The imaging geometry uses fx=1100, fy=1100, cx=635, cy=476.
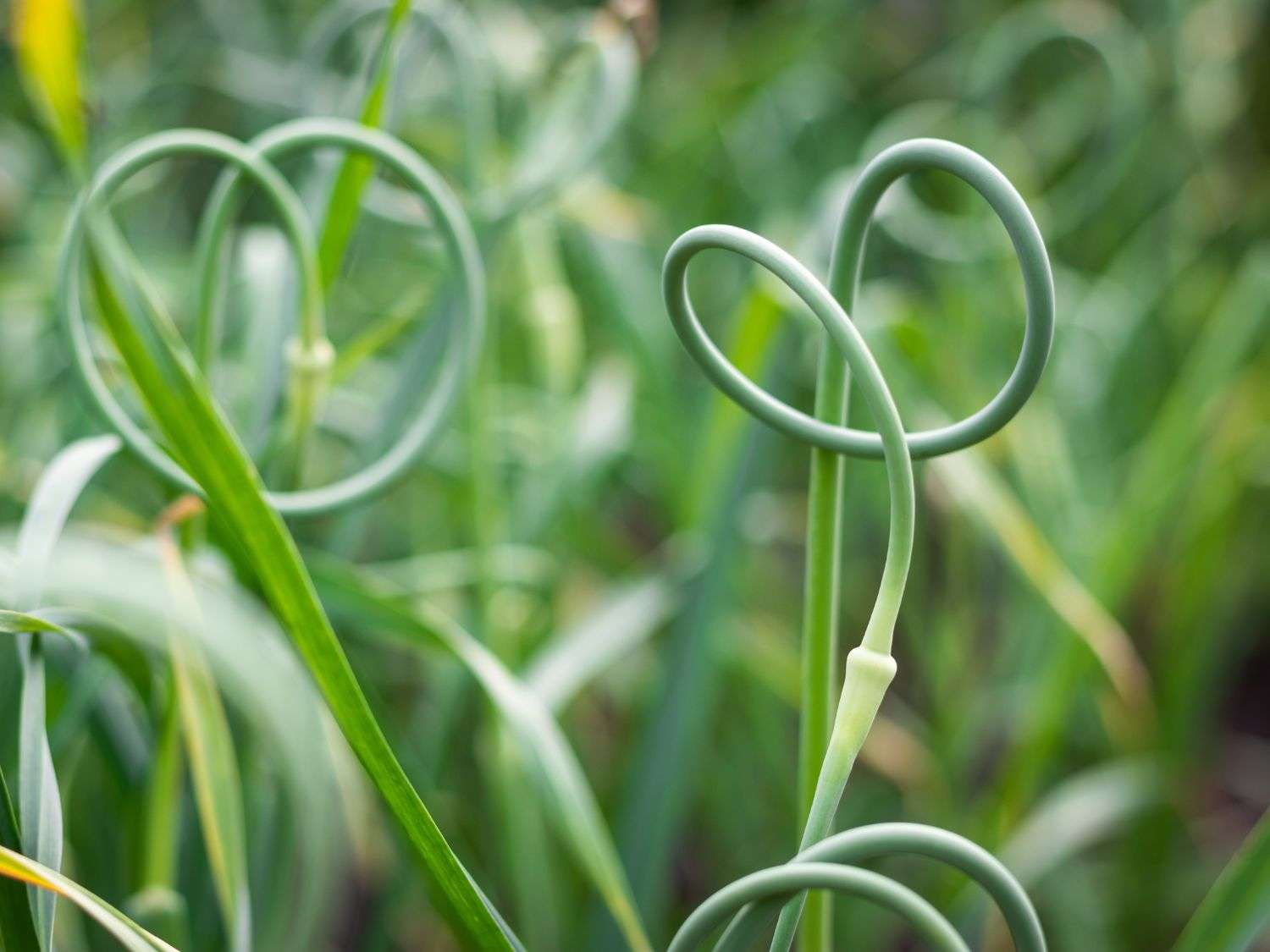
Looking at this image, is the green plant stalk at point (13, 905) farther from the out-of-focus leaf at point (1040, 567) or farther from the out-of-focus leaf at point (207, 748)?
the out-of-focus leaf at point (1040, 567)

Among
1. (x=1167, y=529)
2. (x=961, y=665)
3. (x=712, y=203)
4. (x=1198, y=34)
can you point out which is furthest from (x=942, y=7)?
(x=961, y=665)

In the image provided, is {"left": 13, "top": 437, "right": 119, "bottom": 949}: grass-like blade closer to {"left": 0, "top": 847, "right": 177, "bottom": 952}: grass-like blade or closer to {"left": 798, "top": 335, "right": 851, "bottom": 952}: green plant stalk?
{"left": 0, "top": 847, "right": 177, "bottom": 952}: grass-like blade

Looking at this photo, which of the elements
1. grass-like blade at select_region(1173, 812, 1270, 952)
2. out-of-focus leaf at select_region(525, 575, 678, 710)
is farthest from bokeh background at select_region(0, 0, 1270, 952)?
grass-like blade at select_region(1173, 812, 1270, 952)

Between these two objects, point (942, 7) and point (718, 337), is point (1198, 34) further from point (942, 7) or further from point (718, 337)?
point (718, 337)

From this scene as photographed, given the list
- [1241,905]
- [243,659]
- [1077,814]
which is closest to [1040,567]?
[1077,814]

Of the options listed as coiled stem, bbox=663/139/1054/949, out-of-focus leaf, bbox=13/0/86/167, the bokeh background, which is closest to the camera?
coiled stem, bbox=663/139/1054/949

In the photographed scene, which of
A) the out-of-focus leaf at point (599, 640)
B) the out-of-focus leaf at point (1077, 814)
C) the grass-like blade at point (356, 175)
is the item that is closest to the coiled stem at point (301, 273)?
the grass-like blade at point (356, 175)
